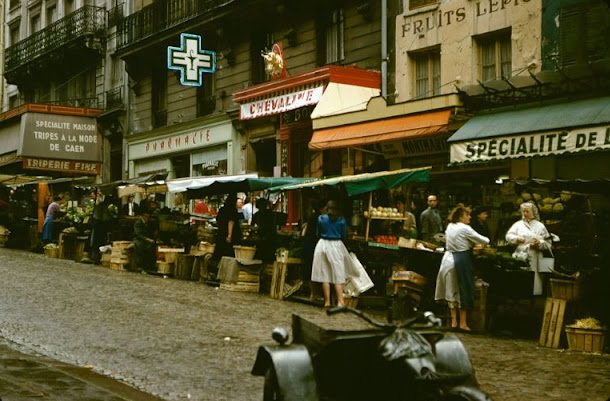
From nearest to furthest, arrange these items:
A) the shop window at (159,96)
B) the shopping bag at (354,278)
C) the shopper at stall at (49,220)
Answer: the shopping bag at (354,278)
the shopper at stall at (49,220)
the shop window at (159,96)

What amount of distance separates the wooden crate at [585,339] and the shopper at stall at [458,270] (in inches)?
67.6

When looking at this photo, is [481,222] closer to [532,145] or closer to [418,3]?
[532,145]

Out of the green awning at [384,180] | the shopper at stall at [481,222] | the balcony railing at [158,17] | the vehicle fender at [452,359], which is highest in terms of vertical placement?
the balcony railing at [158,17]

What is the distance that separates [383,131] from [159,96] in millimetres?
16162

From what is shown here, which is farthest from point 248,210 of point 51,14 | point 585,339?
point 51,14

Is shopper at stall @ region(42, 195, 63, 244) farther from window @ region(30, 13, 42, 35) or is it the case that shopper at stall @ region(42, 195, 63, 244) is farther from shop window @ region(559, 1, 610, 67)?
window @ region(30, 13, 42, 35)

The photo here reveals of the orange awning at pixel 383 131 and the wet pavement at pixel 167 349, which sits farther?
the orange awning at pixel 383 131

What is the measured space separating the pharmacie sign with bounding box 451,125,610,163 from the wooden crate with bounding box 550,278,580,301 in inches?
127

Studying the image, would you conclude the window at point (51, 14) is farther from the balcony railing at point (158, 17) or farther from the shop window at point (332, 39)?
the shop window at point (332, 39)

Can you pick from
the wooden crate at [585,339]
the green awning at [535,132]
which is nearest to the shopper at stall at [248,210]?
the green awning at [535,132]

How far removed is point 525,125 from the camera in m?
15.5

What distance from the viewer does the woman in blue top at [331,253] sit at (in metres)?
14.6

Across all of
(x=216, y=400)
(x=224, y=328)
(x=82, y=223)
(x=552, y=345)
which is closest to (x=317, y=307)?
(x=224, y=328)

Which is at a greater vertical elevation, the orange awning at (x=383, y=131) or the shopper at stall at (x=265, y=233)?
the orange awning at (x=383, y=131)
